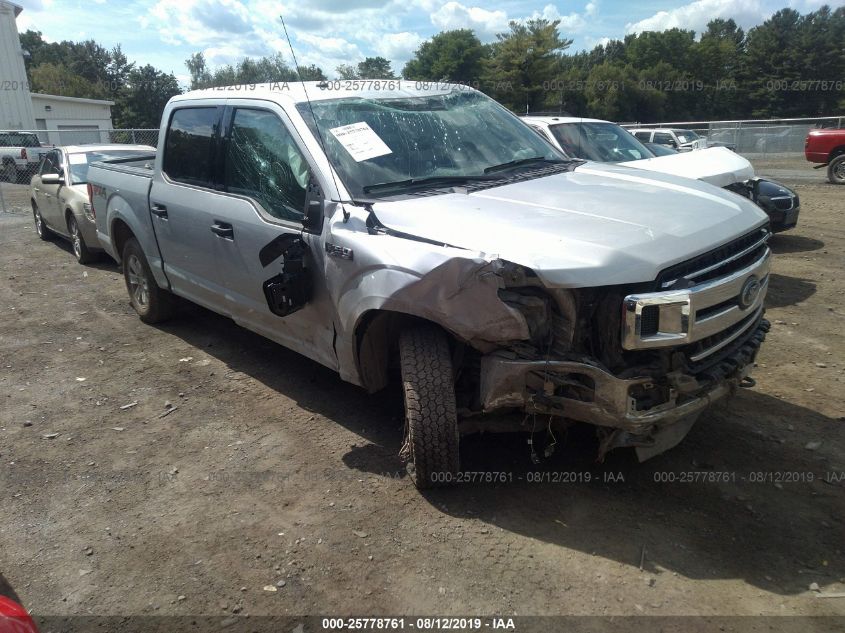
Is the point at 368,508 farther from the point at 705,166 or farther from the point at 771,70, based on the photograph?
the point at 771,70

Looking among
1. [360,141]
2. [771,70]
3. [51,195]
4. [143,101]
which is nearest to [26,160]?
[51,195]

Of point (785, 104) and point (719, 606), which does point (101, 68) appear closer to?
point (785, 104)

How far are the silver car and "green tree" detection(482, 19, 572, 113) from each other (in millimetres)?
30520

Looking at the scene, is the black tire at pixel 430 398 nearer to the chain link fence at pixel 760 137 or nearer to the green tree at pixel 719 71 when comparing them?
the chain link fence at pixel 760 137

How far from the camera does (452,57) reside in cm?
5891

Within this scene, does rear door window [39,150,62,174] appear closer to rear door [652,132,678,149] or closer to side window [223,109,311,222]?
side window [223,109,311,222]

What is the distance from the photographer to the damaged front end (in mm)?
2803

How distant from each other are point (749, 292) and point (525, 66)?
125 feet

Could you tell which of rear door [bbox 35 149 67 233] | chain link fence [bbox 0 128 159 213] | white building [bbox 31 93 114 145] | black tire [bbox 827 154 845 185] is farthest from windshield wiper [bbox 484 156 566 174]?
white building [bbox 31 93 114 145]

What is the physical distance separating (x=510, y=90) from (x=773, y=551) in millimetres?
38141

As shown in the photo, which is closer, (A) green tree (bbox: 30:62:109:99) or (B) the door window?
(B) the door window

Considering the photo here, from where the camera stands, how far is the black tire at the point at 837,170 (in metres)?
15.1

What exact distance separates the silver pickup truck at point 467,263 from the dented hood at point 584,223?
1 cm

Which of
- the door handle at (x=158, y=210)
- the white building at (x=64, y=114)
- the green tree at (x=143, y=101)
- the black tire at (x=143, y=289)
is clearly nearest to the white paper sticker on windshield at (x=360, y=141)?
the door handle at (x=158, y=210)
